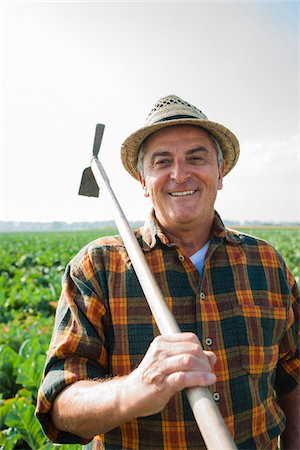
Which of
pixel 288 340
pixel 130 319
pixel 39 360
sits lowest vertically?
pixel 39 360

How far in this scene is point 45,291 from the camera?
9438mm

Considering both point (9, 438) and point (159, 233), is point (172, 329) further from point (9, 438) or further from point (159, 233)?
point (9, 438)

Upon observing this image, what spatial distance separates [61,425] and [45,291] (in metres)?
7.68

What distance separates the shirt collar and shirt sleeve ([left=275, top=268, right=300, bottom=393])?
418mm

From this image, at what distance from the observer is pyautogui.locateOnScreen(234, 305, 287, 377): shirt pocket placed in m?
2.30

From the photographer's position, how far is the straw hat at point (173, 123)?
2469mm

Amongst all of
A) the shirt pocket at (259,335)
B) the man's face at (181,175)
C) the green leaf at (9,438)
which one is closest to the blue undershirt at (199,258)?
the man's face at (181,175)

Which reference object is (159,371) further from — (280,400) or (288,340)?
(280,400)

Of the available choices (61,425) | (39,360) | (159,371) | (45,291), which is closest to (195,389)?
(159,371)

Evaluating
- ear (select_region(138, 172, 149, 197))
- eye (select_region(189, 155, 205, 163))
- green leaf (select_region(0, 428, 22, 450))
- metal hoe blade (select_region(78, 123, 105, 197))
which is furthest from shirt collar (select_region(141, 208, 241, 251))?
green leaf (select_region(0, 428, 22, 450))

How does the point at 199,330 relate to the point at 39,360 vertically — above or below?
above

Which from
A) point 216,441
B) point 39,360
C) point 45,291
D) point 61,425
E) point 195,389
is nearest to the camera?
point 216,441

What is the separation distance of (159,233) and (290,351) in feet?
3.31

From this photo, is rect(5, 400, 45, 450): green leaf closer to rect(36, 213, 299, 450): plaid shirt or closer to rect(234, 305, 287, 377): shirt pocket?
rect(36, 213, 299, 450): plaid shirt
